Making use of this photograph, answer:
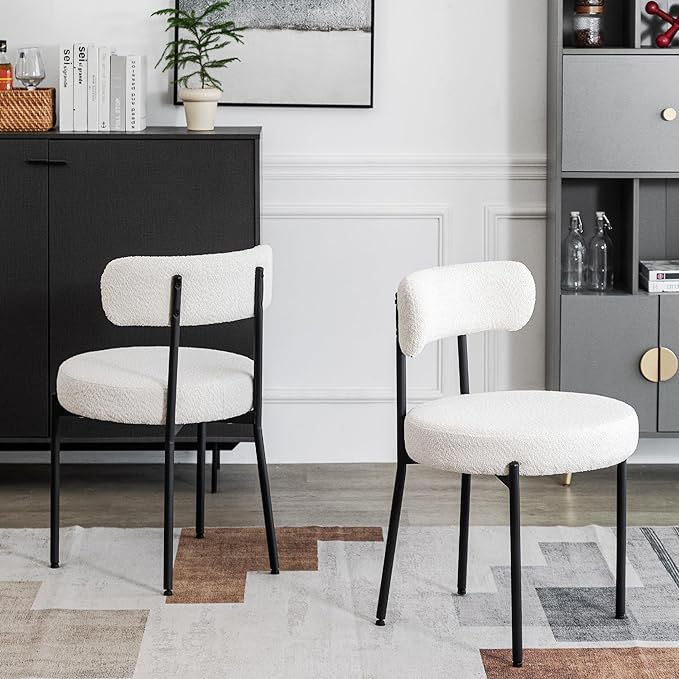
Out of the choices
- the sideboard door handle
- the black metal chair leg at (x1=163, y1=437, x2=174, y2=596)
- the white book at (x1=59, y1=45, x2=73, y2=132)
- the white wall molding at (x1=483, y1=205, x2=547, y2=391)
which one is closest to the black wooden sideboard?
the sideboard door handle

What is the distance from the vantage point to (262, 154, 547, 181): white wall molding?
3732 mm

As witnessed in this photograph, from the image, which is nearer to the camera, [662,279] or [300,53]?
[662,279]

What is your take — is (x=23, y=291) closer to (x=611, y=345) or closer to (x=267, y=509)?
(x=267, y=509)

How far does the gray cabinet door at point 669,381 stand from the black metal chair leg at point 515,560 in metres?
1.40

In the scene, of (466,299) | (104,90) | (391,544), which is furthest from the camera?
(104,90)

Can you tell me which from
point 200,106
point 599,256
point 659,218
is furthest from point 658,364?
point 200,106

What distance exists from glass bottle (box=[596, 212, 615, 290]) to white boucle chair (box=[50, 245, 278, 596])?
4.44ft

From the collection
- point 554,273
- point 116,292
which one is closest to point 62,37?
point 116,292

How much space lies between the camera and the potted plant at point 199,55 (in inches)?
136

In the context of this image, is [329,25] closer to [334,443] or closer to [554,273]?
[554,273]

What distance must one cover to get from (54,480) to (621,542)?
4.40ft

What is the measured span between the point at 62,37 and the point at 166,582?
1852 millimetres

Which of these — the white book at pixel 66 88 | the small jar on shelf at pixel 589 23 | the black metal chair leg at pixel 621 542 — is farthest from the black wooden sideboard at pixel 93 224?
the black metal chair leg at pixel 621 542

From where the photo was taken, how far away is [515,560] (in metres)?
2.29
